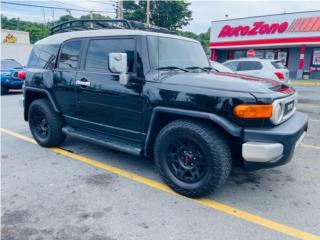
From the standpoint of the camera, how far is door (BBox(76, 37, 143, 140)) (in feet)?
11.5

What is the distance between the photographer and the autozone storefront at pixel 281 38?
67.6ft

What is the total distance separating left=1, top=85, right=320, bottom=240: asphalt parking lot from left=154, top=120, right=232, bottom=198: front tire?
186 millimetres

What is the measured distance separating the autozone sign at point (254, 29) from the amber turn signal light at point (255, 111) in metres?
21.7

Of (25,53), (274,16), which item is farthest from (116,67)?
(25,53)

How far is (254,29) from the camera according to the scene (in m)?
22.8

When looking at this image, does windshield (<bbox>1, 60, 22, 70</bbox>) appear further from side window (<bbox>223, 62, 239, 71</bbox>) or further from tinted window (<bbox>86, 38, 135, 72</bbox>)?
tinted window (<bbox>86, 38, 135, 72</bbox>)

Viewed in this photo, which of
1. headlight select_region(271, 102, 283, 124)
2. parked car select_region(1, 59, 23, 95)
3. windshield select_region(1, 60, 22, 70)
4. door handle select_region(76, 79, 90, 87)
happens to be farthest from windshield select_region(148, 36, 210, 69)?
windshield select_region(1, 60, 22, 70)

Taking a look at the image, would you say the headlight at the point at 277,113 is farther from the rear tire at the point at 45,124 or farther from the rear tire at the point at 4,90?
the rear tire at the point at 4,90

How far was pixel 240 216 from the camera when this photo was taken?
2830mm

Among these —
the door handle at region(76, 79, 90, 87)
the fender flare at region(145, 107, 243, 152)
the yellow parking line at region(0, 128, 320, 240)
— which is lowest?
the yellow parking line at region(0, 128, 320, 240)

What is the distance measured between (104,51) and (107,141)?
1280mm

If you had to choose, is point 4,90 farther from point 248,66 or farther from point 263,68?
point 263,68

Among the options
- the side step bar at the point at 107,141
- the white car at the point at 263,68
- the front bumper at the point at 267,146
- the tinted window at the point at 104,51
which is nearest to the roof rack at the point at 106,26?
the tinted window at the point at 104,51

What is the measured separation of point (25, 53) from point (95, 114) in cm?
2687
